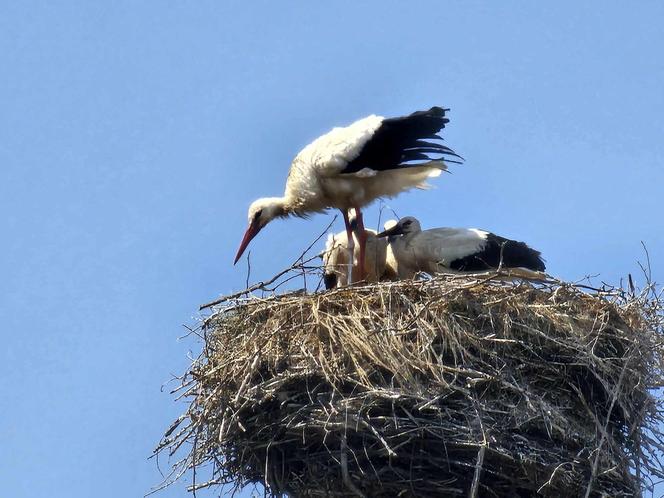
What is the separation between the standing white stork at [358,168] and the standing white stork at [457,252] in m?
0.30

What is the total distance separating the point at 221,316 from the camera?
6828 mm

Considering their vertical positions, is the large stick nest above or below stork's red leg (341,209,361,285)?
below

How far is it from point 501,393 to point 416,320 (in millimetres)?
481

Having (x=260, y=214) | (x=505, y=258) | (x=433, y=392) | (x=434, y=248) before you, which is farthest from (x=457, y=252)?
(x=433, y=392)

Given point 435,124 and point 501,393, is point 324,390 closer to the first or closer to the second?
point 501,393

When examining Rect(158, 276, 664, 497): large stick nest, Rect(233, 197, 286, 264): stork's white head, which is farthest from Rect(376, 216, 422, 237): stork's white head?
Rect(158, 276, 664, 497): large stick nest

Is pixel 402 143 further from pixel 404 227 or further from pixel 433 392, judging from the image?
pixel 433 392

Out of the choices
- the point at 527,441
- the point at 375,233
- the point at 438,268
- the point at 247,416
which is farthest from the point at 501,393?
the point at 375,233

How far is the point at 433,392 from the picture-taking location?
20.1ft

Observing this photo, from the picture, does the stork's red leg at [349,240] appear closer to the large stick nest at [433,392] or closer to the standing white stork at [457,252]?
the standing white stork at [457,252]

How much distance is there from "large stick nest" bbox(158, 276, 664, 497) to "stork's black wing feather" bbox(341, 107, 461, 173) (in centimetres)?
142

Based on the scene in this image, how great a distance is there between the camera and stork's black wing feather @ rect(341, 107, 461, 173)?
794 centimetres

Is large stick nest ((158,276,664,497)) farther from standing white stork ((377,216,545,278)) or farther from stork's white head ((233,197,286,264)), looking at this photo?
stork's white head ((233,197,286,264))

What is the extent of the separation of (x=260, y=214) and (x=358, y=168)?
68 centimetres
